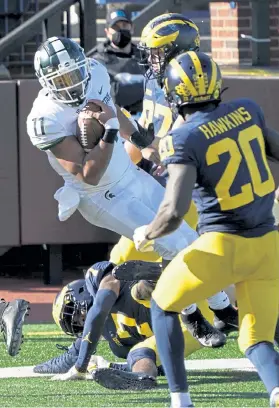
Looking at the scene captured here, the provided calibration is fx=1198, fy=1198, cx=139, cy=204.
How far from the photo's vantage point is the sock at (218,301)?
6531 mm

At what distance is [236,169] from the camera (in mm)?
5152

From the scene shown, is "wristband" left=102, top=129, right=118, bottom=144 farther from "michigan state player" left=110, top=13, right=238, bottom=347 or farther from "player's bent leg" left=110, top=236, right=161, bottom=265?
"player's bent leg" left=110, top=236, right=161, bottom=265

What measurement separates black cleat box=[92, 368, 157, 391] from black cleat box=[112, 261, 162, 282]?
19.5 inches

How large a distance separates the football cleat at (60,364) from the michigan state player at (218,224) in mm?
1539

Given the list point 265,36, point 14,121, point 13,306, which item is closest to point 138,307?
point 13,306

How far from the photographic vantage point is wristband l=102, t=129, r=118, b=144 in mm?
6328

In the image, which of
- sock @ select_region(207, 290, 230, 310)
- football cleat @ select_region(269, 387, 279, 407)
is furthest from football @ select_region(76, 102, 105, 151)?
football cleat @ select_region(269, 387, 279, 407)

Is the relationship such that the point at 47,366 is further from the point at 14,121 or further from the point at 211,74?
the point at 14,121

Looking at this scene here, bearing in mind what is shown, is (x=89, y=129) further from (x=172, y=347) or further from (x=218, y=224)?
(x=172, y=347)

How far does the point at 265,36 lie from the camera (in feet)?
37.2

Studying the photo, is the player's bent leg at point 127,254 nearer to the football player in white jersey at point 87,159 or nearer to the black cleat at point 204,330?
the football player in white jersey at point 87,159

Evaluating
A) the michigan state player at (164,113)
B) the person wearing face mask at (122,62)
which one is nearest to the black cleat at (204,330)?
the michigan state player at (164,113)

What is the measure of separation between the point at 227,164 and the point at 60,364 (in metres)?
2.09

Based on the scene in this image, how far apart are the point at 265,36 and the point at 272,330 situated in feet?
21.3
